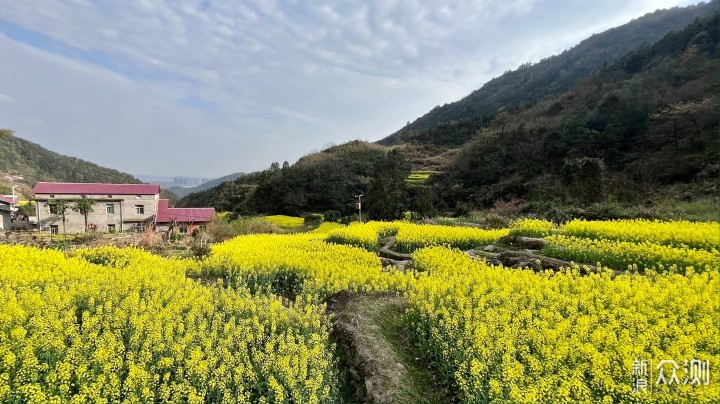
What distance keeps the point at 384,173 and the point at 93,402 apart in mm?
30013

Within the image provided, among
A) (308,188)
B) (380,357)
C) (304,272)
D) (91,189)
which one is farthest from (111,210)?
(380,357)

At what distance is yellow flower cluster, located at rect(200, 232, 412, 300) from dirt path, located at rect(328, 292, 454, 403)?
33.1 inches

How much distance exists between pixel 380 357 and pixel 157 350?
2883mm

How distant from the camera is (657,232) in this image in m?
10.1

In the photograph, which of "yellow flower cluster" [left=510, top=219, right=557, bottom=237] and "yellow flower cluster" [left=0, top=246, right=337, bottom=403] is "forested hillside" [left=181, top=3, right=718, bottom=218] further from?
"yellow flower cluster" [left=0, top=246, right=337, bottom=403]

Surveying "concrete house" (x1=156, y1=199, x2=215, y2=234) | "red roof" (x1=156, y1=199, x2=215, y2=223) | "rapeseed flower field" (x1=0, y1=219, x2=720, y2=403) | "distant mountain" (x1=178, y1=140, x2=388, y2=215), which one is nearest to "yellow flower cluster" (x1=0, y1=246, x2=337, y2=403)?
"rapeseed flower field" (x1=0, y1=219, x2=720, y2=403)

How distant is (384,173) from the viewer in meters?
32.8

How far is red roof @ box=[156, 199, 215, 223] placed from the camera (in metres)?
35.6

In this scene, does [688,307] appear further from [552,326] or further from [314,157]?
[314,157]

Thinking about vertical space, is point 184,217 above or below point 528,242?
above

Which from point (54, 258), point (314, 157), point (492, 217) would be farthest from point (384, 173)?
point (314, 157)

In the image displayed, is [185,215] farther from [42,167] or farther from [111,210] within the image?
[42,167]

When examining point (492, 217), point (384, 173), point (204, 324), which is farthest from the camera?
point (384, 173)

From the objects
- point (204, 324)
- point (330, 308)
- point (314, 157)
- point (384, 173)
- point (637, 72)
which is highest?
point (637, 72)
